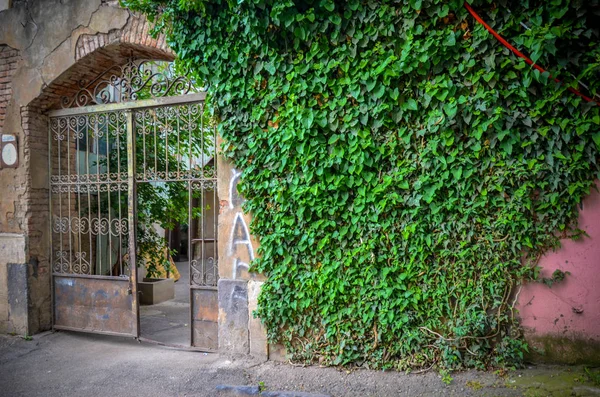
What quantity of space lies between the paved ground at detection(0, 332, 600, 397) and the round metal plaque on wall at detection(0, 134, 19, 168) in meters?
2.24

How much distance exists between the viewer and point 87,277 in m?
5.04

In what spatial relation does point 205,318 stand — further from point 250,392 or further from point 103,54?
point 103,54

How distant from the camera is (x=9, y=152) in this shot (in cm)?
514

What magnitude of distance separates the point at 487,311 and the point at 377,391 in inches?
46.2

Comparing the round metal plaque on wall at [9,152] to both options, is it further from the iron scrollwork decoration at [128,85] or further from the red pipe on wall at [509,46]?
the red pipe on wall at [509,46]

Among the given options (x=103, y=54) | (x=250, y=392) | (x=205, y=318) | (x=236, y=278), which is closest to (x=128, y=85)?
(x=103, y=54)

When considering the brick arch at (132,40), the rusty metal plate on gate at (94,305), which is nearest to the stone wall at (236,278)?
the rusty metal plate on gate at (94,305)

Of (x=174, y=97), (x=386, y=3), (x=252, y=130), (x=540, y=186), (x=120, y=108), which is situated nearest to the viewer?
(x=540, y=186)

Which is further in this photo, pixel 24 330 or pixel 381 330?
pixel 24 330

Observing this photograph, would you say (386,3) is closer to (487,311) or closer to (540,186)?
(540,186)

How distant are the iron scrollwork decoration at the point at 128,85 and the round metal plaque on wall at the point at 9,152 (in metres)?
0.77

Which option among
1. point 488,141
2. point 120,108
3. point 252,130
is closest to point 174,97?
point 120,108

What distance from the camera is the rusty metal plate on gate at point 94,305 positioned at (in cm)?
484

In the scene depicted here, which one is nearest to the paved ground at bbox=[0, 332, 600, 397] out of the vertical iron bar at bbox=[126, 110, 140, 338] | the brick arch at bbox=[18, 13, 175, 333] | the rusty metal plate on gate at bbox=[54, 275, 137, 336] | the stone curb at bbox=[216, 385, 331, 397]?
the stone curb at bbox=[216, 385, 331, 397]
